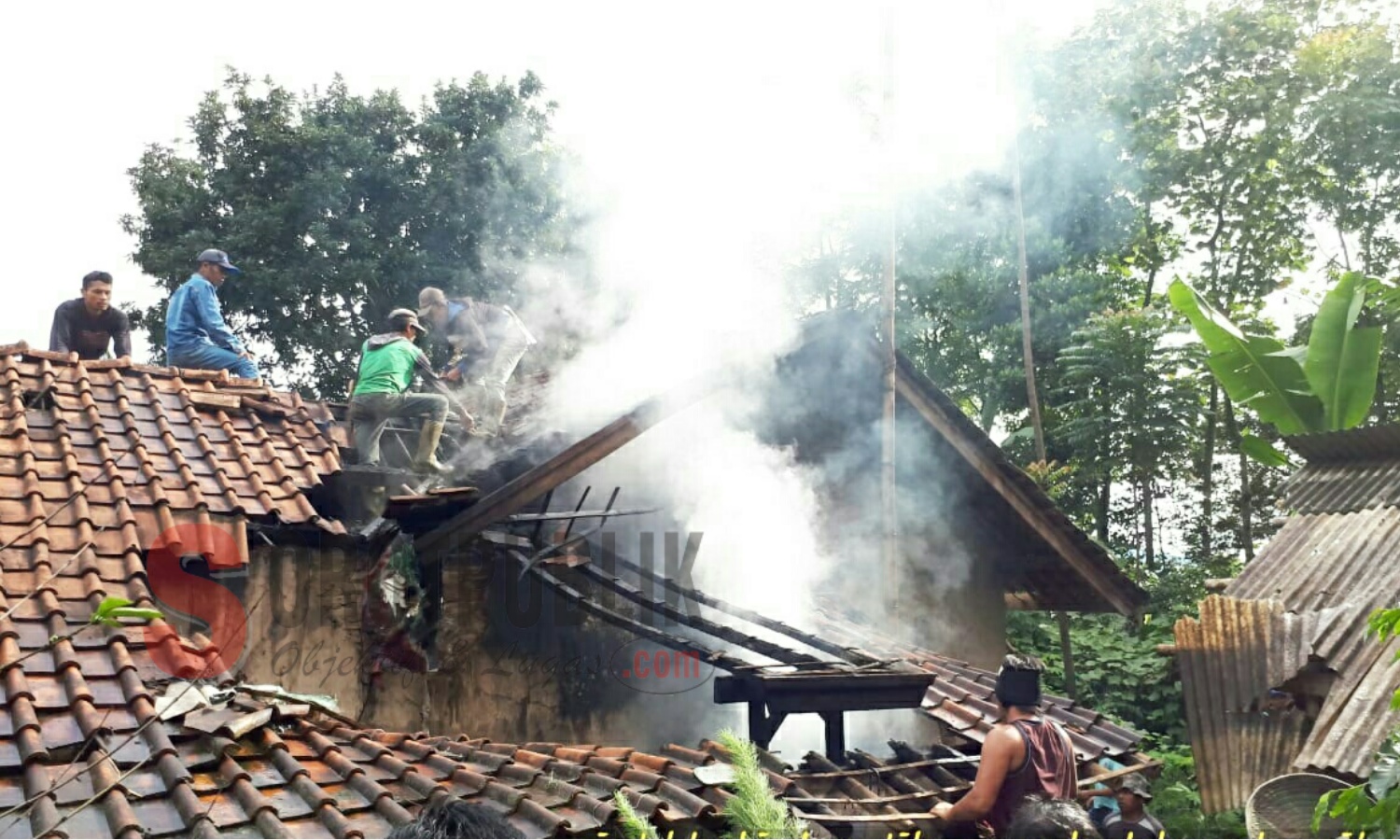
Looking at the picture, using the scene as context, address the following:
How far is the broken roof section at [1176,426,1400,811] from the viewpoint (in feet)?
28.6

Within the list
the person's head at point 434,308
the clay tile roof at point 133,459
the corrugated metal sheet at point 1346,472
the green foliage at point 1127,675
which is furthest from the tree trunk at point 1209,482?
the clay tile roof at point 133,459

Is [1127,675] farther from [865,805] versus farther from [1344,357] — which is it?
[865,805]

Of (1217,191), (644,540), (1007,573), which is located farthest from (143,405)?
(1217,191)

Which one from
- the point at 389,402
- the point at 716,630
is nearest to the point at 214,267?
the point at 389,402

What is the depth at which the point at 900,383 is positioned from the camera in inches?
419

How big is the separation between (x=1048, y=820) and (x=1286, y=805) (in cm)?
328

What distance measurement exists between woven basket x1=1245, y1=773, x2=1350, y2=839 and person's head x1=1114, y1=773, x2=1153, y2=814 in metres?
0.69

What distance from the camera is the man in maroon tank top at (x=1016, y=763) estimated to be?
5.80 meters

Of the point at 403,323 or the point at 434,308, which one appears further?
the point at 434,308

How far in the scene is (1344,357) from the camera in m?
11.0

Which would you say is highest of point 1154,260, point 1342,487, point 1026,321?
point 1154,260

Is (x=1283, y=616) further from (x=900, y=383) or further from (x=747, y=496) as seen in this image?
(x=747, y=496)

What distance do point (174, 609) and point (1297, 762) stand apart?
26.0 ft

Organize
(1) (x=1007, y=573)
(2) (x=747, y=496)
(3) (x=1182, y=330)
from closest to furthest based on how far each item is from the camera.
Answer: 1. (2) (x=747, y=496)
2. (1) (x=1007, y=573)
3. (3) (x=1182, y=330)
